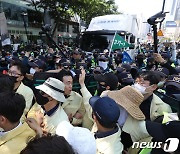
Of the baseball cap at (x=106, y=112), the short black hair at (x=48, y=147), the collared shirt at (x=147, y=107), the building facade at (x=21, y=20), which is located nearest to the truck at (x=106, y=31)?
the collared shirt at (x=147, y=107)

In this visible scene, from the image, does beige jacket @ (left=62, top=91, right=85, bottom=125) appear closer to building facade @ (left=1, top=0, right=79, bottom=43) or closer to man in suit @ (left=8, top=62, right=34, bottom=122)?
man in suit @ (left=8, top=62, right=34, bottom=122)

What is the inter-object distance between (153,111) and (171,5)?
209 feet

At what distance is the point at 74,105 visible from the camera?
8.91 ft

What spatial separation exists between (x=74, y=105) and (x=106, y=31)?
28.2ft

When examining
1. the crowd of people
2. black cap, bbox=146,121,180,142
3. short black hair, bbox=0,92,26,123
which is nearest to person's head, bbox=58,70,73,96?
the crowd of people

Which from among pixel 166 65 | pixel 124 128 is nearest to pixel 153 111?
pixel 124 128

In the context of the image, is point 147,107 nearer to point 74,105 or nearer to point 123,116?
point 123,116

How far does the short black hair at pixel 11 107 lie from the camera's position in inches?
64.8

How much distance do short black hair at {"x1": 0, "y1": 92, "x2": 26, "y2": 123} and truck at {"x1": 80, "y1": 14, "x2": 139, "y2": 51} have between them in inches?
364

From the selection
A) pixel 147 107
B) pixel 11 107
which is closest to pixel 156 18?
pixel 147 107

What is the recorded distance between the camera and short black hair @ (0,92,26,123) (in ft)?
5.40

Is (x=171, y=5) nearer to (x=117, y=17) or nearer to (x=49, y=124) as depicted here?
(x=117, y=17)

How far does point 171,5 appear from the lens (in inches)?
2360

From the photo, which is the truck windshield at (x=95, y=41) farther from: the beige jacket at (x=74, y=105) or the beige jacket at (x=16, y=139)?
the beige jacket at (x=16, y=139)
